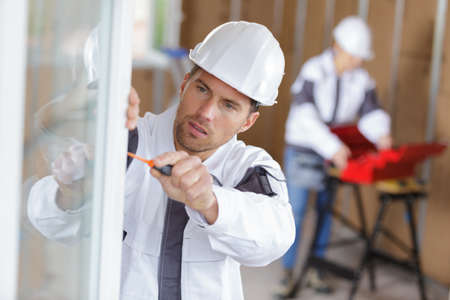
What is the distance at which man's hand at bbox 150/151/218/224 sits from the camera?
85 centimetres

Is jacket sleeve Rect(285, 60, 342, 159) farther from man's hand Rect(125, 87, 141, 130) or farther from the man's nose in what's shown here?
man's hand Rect(125, 87, 141, 130)

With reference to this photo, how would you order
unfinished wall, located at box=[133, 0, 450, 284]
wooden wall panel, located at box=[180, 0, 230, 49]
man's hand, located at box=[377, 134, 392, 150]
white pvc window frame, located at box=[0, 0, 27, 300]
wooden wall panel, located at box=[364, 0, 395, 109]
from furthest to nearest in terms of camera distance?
wooden wall panel, located at box=[180, 0, 230, 49]
wooden wall panel, located at box=[364, 0, 395, 109]
unfinished wall, located at box=[133, 0, 450, 284]
man's hand, located at box=[377, 134, 392, 150]
white pvc window frame, located at box=[0, 0, 27, 300]

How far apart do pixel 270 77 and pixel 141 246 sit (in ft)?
1.23

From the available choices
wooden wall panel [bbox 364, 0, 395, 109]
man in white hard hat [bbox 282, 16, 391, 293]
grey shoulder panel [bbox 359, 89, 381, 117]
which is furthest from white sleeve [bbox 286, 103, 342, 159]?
wooden wall panel [bbox 364, 0, 395, 109]

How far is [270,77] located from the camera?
109 cm

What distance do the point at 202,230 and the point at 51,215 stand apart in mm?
279

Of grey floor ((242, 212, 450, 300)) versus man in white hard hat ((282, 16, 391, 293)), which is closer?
man in white hard hat ((282, 16, 391, 293))

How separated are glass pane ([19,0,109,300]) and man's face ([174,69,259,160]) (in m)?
0.27

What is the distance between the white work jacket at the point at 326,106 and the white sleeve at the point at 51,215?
2.18 meters

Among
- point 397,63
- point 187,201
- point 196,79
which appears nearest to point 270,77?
point 196,79

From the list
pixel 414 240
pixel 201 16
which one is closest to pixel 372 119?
pixel 414 240

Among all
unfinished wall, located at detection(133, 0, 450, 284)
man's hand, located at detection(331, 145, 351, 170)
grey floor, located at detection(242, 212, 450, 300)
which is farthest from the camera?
unfinished wall, located at detection(133, 0, 450, 284)

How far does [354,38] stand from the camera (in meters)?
3.27

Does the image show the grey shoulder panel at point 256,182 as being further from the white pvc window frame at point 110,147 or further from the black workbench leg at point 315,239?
the black workbench leg at point 315,239
